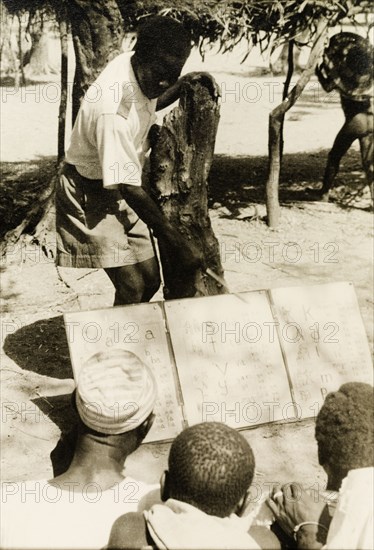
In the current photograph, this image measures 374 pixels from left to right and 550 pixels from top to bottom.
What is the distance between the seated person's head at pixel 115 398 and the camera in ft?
8.11

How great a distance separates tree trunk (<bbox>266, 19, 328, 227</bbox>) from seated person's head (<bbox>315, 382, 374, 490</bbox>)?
4846 millimetres

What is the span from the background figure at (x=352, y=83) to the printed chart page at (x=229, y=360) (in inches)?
172

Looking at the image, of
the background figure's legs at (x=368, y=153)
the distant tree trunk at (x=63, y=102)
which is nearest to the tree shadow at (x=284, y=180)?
the background figure's legs at (x=368, y=153)

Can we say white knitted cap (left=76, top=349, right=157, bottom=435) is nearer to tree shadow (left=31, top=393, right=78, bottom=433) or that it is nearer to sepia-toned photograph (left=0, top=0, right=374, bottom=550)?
sepia-toned photograph (left=0, top=0, right=374, bottom=550)

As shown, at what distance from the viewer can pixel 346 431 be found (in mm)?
2238

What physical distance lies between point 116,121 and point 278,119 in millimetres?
3862

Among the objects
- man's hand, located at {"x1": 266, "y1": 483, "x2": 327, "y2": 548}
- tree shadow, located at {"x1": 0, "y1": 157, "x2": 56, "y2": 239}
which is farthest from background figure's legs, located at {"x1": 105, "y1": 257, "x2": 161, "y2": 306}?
tree shadow, located at {"x1": 0, "y1": 157, "x2": 56, "y2": 239}

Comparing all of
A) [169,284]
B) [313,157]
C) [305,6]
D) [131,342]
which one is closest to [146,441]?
[131,342]

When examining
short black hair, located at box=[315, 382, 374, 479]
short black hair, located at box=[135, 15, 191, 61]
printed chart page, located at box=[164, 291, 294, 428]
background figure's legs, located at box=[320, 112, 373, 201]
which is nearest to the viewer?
short black hair, located at box=[315, 382, 374, 479]

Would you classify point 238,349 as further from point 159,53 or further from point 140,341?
point 159,53

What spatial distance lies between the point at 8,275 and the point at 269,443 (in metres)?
3.31

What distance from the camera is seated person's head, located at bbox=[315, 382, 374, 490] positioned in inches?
86.7

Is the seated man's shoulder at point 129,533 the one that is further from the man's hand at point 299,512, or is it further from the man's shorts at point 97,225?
the man's shorts at point 97,225

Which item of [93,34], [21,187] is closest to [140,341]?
[93,34]
